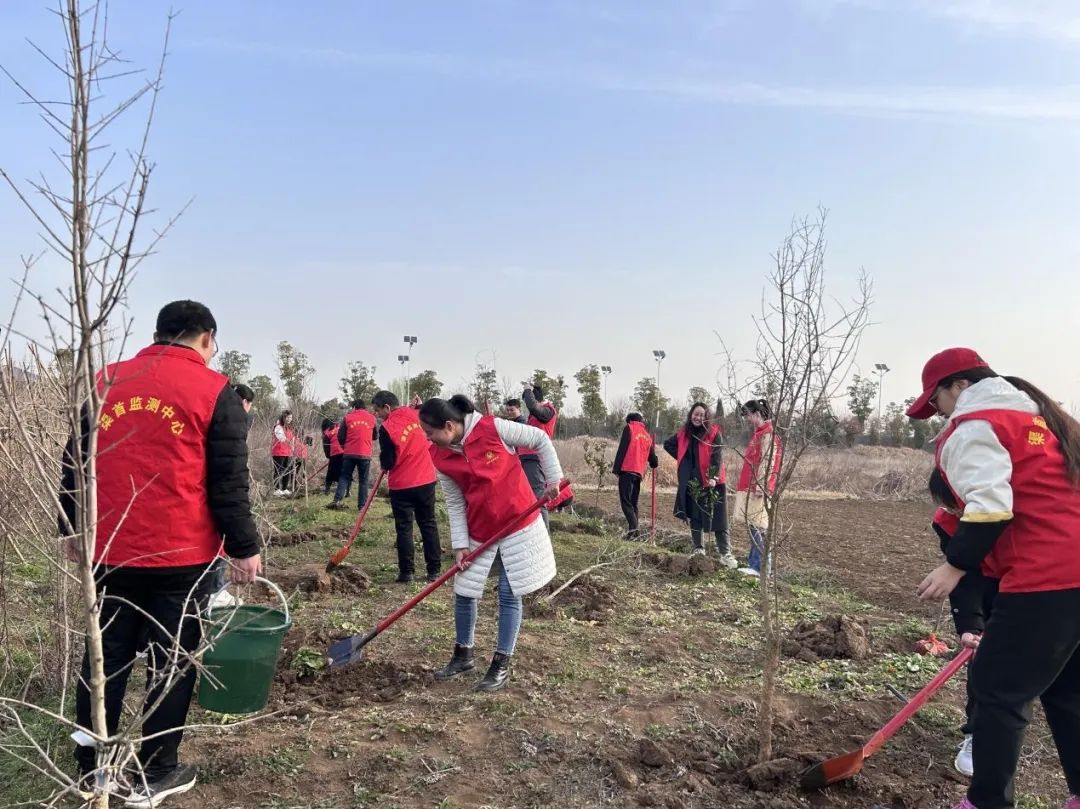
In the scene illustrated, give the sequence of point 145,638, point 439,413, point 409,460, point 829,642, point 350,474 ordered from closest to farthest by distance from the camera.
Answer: point 145,638
point 439,413
point 829,642
point 409,460
point 350,474

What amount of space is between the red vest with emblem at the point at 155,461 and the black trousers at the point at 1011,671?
2.65m

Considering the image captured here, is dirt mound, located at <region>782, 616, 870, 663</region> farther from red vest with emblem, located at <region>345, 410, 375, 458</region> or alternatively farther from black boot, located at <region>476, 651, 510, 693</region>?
red vest with emblem, located at <region>345, 410, 375, 458</region>

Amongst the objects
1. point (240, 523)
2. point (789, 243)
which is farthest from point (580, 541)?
point (240, 523)

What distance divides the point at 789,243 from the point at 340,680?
316 cm

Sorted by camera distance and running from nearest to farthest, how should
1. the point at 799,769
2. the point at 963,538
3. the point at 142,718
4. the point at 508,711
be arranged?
the point at 142,718 → the point at 963,538 → the point at 799,769 → the point at 508,711

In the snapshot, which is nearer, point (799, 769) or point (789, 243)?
point (799, 769)

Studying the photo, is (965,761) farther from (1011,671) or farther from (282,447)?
(282,447)

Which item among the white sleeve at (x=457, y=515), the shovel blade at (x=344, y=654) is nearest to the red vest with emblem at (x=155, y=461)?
the white sleeve at (x=457, y=515)

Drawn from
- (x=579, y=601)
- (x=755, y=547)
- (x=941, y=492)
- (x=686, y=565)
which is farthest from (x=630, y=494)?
(x=941, y=492)

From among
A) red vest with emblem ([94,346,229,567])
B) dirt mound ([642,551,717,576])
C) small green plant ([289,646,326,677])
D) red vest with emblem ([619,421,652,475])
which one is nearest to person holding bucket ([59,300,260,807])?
red vest with emblem ([94,346,229,567])

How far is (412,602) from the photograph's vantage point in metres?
4.06

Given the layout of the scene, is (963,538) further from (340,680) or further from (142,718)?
(340,680)

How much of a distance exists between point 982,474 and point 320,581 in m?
4.99

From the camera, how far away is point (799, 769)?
118 inches
